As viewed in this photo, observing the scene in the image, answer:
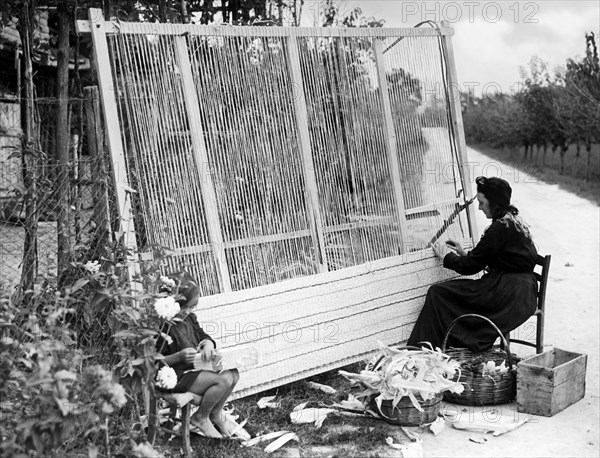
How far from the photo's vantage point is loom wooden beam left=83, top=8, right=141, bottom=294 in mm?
4375

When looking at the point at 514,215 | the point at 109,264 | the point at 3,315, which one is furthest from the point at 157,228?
the point at 514,215

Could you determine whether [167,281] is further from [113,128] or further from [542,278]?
[542,278]

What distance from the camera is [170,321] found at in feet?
12.1

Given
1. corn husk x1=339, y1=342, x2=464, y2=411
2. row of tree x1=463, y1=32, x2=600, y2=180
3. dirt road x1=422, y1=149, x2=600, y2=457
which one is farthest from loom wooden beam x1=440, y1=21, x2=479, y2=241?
row of tree x1=463, y1=32, x2=600, y2=180

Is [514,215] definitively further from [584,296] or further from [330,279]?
[584,296]

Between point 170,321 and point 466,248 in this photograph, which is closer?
point 170,321

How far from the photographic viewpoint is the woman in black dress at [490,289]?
551cm

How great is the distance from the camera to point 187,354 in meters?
3.91

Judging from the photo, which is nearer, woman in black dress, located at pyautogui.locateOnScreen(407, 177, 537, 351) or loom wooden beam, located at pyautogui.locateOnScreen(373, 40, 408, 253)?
woman in black dress, located at pyautogui.locateOnScreen(407, 177, 537, 351)

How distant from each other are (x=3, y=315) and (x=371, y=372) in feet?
8.05

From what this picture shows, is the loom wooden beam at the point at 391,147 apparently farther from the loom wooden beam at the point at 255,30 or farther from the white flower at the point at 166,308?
the white flower at the point at 166,308

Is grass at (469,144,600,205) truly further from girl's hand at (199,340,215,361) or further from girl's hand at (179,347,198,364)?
girl's hand at (179,347,198,364)

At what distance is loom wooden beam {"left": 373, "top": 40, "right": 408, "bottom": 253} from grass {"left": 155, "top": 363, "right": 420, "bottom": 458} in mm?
1499

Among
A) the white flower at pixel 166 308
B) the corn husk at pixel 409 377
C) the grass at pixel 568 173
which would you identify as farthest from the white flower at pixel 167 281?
the grass at pixel 568 173
